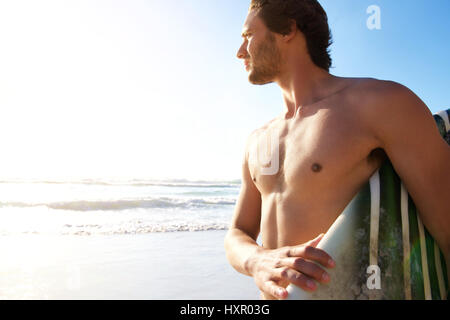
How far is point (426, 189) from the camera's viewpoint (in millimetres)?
1286

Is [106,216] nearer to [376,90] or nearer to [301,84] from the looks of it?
[301,84]

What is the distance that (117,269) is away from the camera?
4633mm

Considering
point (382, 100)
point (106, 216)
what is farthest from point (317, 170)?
point (106, 216)

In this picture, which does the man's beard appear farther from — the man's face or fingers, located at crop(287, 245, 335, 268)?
fingers, located at crop(287, 245, 335, 268)

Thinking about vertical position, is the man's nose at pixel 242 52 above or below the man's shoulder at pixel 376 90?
above

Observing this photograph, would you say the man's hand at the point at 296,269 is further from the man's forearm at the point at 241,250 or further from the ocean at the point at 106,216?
the ocean at the point at 106,216

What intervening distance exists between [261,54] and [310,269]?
50.7 inches

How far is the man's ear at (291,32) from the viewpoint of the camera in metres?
2.05

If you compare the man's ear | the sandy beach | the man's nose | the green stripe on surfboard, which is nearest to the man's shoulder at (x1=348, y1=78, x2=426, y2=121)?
the green stripe on surfboard

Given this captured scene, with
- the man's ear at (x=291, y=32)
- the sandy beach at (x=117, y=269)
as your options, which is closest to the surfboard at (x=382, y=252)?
the man's ear at (x=291, y=32)

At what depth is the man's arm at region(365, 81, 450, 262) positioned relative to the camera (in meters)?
1.29

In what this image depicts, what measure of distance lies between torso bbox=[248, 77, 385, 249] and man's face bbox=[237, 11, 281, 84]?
1.23 feet

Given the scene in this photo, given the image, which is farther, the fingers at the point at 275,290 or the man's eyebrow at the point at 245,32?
the man's eyebrow at the point at 245,32
